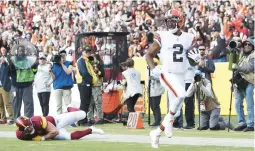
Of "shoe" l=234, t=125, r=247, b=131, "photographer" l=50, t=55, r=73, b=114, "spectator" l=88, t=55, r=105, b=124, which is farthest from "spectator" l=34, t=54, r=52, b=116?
"shoe" l=234, t=125, r=247, b=131

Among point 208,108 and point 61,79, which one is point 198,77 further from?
point 61,79

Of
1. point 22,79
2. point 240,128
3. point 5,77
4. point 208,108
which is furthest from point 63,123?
point 5,77

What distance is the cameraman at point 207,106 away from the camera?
60.1 ft

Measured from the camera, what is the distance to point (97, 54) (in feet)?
72.6

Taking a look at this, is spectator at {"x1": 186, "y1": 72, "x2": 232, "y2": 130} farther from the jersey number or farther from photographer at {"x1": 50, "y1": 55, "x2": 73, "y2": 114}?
the jersey number

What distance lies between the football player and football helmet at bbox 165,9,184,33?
2.46 m

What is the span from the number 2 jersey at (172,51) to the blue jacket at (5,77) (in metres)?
8.36

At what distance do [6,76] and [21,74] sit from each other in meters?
0.87

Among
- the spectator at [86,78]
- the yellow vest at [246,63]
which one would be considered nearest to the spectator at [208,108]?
the yellow vest at [246,63]

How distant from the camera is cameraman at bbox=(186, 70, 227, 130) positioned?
18.3 metres

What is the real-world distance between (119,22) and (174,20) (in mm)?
15675

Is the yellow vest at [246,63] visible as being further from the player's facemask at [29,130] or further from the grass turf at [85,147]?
the player's facemask at [29,130]

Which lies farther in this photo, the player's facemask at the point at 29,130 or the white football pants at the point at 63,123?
the white football pants at the point at 63,123

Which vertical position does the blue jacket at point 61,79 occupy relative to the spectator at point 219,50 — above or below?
below
